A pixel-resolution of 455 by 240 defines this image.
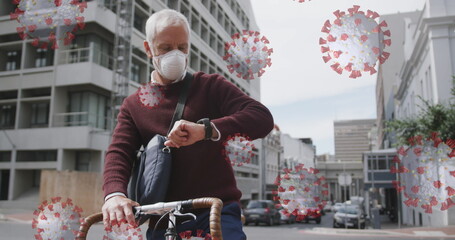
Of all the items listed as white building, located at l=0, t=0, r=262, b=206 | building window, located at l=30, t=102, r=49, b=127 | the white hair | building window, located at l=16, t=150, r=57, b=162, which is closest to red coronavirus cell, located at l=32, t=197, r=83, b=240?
the white hair

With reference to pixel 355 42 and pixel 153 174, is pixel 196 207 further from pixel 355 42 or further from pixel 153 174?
pixel 355 42

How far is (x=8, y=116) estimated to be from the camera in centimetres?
2389

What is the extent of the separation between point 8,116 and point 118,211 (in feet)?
82.7

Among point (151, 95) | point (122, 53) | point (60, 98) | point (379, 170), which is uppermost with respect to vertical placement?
point (122, 53)

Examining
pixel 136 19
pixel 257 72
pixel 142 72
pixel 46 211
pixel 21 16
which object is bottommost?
pixel 46 211

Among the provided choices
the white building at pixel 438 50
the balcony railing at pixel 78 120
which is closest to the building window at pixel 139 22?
the balcony railing at pixel 78 120

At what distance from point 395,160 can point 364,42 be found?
53 centimetres

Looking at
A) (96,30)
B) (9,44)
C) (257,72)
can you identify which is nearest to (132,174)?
(257,72)

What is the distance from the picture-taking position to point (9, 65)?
24031 millimetres

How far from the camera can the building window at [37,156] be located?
73.0ft

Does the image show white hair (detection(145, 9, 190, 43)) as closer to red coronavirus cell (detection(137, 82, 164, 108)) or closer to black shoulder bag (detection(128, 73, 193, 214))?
red coronavirus cell (detection(137, 82, 164, 108))

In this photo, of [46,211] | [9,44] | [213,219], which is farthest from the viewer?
[9,44]

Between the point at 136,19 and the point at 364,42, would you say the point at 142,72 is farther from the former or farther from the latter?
the point at 364,42

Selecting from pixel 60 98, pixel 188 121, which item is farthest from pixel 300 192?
pixel 60 98
